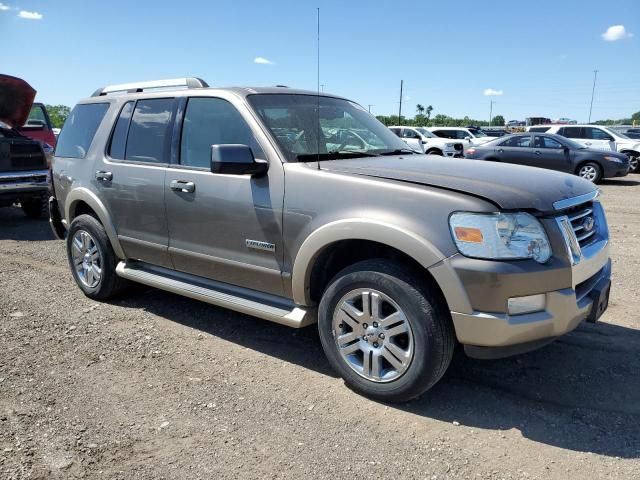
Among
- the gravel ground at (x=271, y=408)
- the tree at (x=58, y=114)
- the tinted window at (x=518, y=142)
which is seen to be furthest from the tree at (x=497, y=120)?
the gravel ground at (x=271, y=408)

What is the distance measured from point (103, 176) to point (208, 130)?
1.27 metres

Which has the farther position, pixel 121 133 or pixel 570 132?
pixel 570 132

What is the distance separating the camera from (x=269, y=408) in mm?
3230

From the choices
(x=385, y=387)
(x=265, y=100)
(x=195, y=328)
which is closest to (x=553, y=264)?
(x=385, y=387)

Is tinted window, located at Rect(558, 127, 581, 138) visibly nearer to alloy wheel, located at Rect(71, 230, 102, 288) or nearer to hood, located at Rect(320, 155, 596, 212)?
hood, located at Rect(320, 155, 596, 212)

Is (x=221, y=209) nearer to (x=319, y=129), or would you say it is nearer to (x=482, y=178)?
(x=319, y=129)

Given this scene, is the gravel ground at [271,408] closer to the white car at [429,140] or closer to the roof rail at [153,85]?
the roof rail at [153,85]

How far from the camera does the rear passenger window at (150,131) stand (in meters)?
4.30

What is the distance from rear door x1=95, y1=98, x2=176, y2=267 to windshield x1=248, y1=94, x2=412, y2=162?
94 centimetres

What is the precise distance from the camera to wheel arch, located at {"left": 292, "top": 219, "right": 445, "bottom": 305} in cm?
289

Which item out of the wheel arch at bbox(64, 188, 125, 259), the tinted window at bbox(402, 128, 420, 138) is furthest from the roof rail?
the tinted window at bbox(402, 128, 420, 138)

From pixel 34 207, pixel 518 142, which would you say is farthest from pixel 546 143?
pixel 34 207

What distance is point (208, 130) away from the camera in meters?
4.04

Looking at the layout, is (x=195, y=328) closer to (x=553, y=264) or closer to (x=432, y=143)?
(x=553, y=264)
